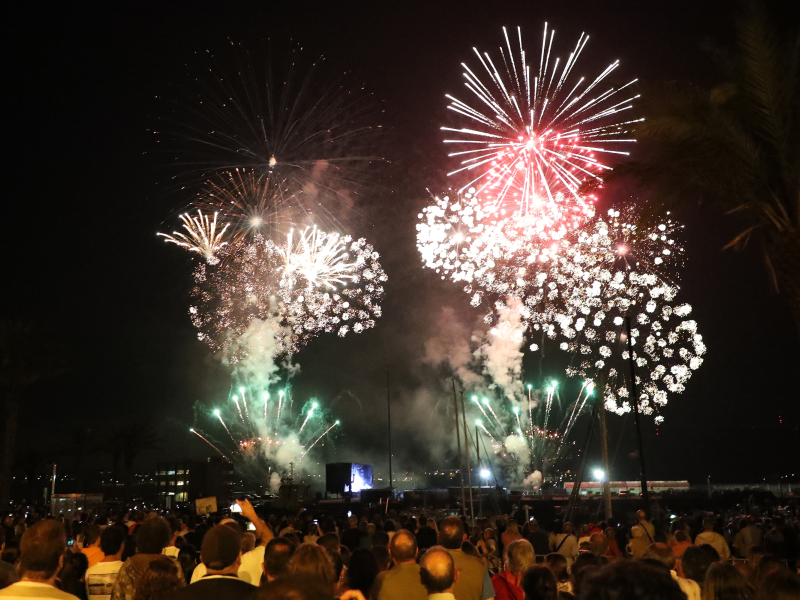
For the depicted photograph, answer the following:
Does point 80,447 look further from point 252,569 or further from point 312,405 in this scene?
point 252,569

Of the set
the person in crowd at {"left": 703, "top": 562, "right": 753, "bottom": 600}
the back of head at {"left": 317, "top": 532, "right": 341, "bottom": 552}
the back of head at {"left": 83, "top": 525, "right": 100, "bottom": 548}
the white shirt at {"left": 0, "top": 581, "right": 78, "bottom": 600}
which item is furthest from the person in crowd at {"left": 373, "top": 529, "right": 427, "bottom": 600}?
the back of head at {"left": 83, "top": 525, "right": 100, "bottom": 548}

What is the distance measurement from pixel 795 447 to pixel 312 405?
66.8 metres

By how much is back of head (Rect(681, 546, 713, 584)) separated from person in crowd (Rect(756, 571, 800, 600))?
1933mm

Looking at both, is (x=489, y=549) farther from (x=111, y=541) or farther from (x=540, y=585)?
(x=111, y=541)

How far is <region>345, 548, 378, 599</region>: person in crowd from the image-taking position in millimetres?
6078

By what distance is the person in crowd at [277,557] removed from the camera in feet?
18.7

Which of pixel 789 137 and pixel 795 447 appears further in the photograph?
pixel 795 447

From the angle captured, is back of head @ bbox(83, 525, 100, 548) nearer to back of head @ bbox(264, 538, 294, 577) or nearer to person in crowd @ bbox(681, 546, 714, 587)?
back of head @ bbox(264, 538, 294, 577)

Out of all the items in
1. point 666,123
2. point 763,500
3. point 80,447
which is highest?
point 666,123

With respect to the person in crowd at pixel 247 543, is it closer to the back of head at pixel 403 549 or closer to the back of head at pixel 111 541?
the back of head at pixel 111 541

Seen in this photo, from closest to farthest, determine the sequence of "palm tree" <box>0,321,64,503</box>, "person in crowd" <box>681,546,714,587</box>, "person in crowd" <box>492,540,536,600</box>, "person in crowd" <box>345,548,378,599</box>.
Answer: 1. "person in crowd" <box>345,548,378,599</box>
2. "person in crowd" <box>681,546,714,587</box>
3. "person in crowd" <box>492,540,536,600</box>
4. "palm tree" <box>0,321,64,503</box>

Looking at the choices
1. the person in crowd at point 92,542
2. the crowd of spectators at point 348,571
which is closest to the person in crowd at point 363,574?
the crowd of spectators at point 348,571

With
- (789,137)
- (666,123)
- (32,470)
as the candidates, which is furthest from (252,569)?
(32,470)

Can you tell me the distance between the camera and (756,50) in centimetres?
1253
